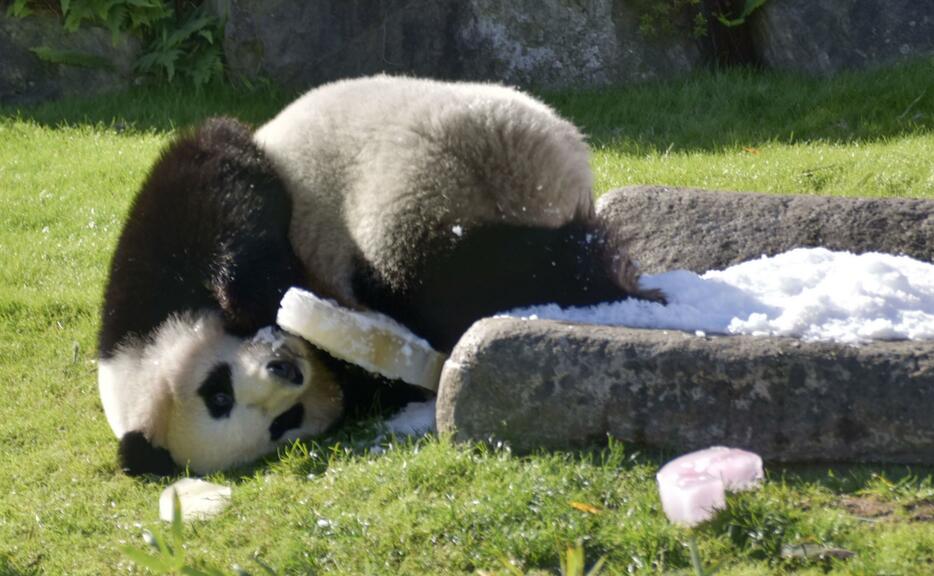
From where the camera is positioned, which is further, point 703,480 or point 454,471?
point 454,471

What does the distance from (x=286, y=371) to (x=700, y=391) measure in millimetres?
1507

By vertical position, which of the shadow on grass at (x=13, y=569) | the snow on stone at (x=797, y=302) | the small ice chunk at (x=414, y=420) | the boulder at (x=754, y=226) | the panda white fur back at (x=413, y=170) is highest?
the panda white fur back at (x=413, y=170)

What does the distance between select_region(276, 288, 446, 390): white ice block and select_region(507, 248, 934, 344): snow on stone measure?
38 cm

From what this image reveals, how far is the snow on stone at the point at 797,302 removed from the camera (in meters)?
3.69

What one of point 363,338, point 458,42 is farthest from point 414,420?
point 458,42

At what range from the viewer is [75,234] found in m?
6.88

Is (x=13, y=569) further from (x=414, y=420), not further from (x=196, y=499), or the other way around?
(x=414, y=420)

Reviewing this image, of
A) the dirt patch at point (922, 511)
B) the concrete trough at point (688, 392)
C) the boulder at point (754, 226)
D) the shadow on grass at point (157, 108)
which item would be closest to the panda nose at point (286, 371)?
the concrete trough at point (688, 392)

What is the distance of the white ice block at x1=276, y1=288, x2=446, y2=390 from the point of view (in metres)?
4.14

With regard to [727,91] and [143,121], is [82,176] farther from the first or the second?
[727,91]

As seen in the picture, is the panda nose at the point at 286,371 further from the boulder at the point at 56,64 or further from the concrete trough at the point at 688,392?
the boulder at the point at 56,64

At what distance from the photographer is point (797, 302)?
12.6 ft

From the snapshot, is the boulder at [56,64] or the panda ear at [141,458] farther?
the boulder at [56,64]

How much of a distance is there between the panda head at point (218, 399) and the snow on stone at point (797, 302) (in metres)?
0.80
